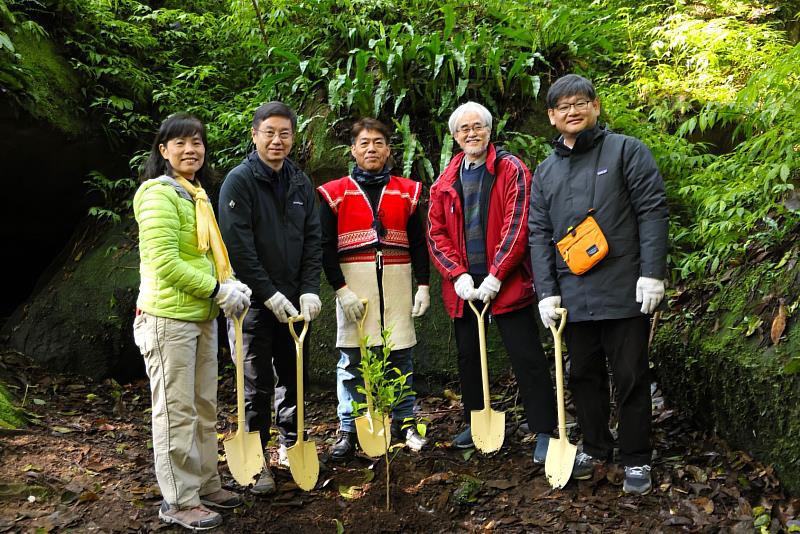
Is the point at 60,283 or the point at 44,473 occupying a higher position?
the point at 60,283

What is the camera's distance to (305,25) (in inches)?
272

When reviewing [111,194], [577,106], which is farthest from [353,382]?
[111,194]

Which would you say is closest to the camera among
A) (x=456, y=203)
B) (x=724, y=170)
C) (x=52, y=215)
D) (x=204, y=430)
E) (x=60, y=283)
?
(x=204, y=430)

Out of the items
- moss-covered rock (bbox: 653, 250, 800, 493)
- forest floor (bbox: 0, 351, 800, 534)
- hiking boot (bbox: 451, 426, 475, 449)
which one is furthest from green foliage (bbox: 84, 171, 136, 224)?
moss-covered rock (bbox: 653, 250, 800, 493)

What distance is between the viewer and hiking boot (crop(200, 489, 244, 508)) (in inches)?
137

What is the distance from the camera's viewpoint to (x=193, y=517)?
10.6ft

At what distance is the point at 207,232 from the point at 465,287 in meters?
1.58

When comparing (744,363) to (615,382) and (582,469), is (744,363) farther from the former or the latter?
(582,469)

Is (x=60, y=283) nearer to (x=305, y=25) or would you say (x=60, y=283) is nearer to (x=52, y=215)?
(x=52, y=215)

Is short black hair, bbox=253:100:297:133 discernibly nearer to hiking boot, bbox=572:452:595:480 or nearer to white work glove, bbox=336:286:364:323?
white work glove, bbox=336:286:364:323

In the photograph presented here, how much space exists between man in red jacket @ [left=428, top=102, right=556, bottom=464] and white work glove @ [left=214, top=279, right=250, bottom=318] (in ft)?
4.38

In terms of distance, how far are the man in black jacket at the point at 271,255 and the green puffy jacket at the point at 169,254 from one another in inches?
15.0

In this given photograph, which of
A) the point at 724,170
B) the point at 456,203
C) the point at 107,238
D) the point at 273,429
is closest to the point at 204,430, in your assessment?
the point at 273,429

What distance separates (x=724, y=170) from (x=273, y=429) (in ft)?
12.7
